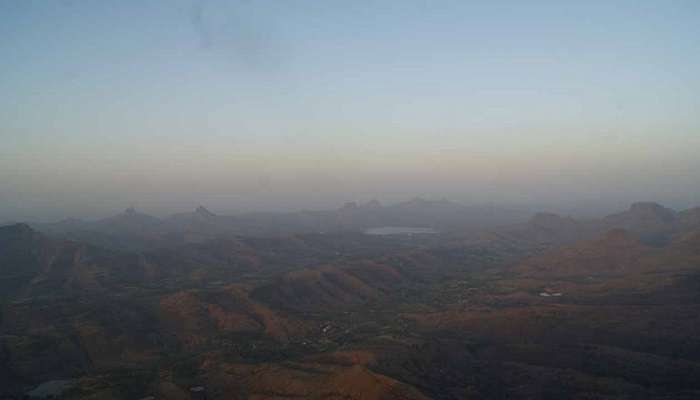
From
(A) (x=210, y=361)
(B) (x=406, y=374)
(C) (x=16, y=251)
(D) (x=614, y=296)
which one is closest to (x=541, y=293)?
(D) (x=614, y=296)

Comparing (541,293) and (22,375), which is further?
(541,293)

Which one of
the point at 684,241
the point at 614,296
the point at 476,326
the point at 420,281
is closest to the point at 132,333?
the point at 476,326

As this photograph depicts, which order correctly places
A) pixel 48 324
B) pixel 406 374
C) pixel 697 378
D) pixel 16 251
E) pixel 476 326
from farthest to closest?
pixel 16 251 < pixel 48 324 < pixel 476 326 < pixel 406 374 < pixel 697 378

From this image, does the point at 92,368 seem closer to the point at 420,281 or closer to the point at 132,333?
the point at 132,333

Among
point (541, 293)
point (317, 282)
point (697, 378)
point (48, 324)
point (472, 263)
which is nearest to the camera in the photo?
point (697, 378)

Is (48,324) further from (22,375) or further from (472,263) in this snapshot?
(472,263)

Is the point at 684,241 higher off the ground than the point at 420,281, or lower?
higher
